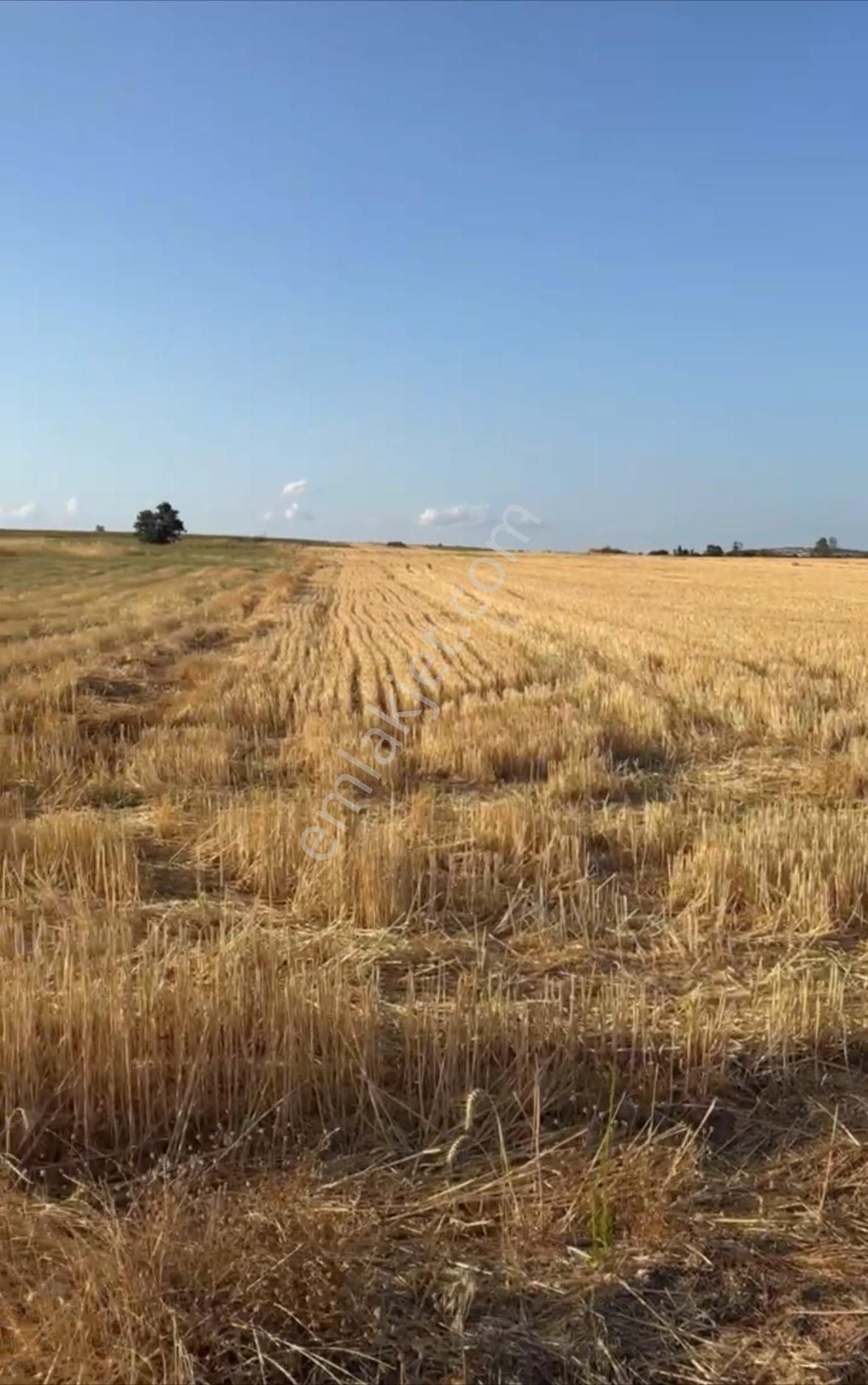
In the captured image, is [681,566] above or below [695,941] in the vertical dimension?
above

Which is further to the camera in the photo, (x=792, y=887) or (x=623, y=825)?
(x=623, y=825)

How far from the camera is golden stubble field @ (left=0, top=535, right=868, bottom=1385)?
7.95ft

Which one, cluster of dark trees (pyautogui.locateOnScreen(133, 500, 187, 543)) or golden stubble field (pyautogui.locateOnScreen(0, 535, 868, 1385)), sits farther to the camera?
cluster of dark trees (pyautogui.locateOnScreen(133, 500, 187, 543))

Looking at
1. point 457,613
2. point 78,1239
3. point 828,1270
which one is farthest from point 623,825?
point 457,613

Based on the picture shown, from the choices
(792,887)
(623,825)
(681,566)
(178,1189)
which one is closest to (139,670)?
(623,825)

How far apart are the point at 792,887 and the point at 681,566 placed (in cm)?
6567

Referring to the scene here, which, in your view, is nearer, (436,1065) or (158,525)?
(436,1065)

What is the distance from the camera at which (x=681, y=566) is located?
68.4 m

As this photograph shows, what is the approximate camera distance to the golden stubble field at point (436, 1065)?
→ 7.95 ft

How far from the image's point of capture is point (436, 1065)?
3.47 meters

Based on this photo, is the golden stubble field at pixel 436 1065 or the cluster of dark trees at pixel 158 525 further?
the cluster of dark trees at pixel 158 525

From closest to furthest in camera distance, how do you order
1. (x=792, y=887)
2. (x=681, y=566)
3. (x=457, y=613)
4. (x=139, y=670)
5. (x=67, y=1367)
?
(x=67, y=1367)
(x=792, y=887)
(x=139, y=670)
(x=457, y=613)
(x=681, y=566)

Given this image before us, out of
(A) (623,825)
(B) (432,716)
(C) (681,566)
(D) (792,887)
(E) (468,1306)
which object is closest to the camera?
(E) (468,1306)

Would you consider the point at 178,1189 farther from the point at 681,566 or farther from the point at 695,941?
the point at 681,566
